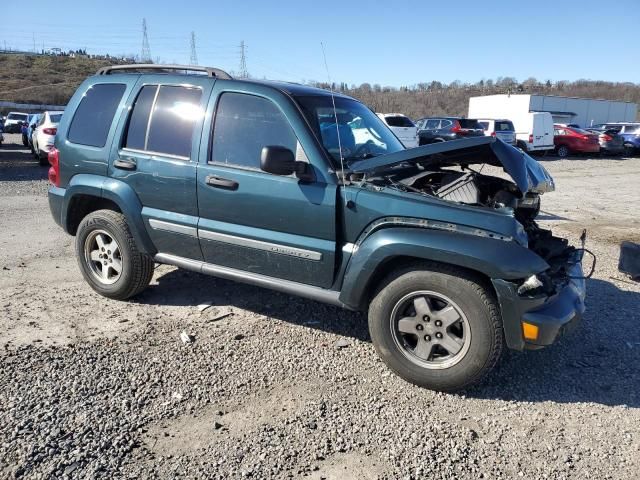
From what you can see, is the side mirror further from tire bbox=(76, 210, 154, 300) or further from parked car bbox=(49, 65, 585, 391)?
tire bbox=(76, 210, 154, 300)

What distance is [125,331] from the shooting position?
431 cm

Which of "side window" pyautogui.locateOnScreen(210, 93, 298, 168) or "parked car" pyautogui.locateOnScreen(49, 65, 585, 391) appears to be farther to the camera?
"side window" pyautogui.locateOnScreen(210, 93, 298, 168)

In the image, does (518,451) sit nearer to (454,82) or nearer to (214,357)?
(214,357)

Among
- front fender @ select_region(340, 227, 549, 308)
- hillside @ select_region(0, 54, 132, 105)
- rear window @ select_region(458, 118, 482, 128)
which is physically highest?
hillside @ select_region(0, 54, 132, 105)

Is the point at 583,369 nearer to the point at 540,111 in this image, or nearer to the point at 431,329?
the point at 431,329

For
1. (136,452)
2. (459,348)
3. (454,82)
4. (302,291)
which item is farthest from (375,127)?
(454,82)

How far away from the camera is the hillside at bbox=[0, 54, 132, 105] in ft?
210

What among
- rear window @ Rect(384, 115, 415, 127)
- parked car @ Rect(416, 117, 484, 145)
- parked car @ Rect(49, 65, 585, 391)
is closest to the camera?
parked car @ Rect(49, 65, 585, 391)

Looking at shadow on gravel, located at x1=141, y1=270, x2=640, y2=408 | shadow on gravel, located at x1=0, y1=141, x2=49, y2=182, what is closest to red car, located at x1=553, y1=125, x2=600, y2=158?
shadow on gravel, located at x1=141, y1=270, x2=640, y2=408

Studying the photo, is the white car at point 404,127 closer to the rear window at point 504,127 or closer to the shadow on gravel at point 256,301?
the rear window at point 504,127

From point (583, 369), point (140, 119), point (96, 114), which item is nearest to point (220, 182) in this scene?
point (140, 119)

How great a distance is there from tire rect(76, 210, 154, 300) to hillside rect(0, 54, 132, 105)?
211 feet

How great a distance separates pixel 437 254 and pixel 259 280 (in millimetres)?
1442

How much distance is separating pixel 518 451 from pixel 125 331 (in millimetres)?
3033
